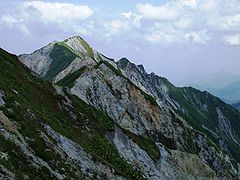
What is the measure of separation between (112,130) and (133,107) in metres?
27.6

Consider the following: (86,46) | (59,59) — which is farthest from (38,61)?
(86,46)

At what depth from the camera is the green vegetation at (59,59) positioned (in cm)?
16107

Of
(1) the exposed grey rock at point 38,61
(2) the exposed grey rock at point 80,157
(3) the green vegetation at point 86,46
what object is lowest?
(2) the exposed grey rock at point 80,157

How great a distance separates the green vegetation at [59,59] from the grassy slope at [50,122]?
101219mm

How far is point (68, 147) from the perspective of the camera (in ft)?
124

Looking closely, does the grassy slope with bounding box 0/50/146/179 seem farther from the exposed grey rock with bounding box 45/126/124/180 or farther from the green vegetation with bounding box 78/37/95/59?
the green vegetation with bounding box 78/37/95/59

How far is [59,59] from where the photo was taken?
17088 centimetres


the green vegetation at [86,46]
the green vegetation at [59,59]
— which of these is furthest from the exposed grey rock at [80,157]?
the green vegetation at [86,46]

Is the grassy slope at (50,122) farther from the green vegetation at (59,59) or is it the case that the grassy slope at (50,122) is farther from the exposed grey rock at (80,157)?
the green vegetation at (59,59)

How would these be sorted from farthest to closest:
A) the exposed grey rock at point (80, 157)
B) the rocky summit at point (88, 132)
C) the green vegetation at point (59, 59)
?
the green vegetation at point (59, 59), the exposed grey rock at point (80, 157), the rocky summit at point (88, 132)

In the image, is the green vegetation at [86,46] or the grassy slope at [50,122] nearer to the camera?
the grassy slope at [50,122]

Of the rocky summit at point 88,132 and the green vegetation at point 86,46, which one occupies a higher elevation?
the green vegetation at point 86,46

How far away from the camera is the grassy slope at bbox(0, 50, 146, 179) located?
105 ft

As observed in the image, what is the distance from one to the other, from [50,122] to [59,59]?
133 metres
